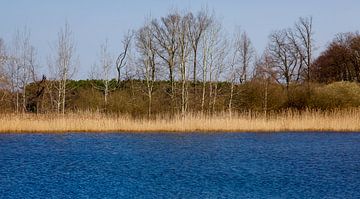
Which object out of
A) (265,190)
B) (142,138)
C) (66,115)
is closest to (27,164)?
(265,190)

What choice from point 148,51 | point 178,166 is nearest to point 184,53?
point 148,51

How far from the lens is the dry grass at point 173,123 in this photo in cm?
1697

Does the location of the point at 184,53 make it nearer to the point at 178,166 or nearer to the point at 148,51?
the point at 148,51

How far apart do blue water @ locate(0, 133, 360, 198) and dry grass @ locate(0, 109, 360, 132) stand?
2.80ft

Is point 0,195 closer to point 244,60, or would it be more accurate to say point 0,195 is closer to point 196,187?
point 196,187

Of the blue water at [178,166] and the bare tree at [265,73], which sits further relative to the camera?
the bare tree at [265,73]

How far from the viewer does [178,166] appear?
402 inches

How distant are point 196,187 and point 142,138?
8.02 m

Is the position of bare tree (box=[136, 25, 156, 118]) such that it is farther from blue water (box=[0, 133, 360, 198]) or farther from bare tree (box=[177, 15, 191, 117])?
blue water (box=[0, 133, 360, 198])

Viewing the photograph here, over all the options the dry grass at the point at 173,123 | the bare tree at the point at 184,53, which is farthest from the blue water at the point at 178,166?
the bare tree at the point at 184,53

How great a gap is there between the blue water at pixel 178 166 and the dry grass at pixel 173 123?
0.85 m

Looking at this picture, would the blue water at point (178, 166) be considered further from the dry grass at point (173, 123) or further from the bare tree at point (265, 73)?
the bare tree at point (265, 73)

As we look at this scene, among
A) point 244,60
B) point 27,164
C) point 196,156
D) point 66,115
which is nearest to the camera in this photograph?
point 27,164

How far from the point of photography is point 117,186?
8062 mm
